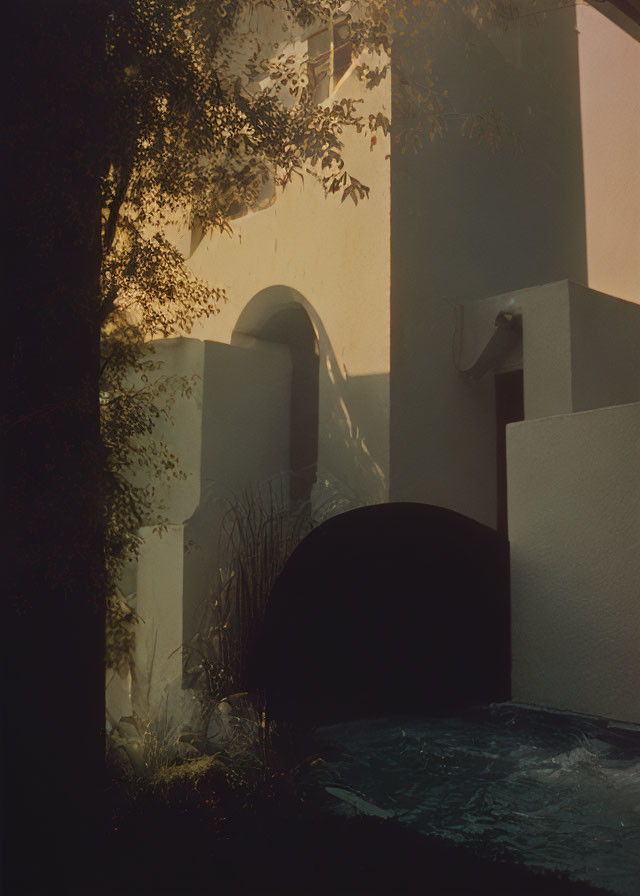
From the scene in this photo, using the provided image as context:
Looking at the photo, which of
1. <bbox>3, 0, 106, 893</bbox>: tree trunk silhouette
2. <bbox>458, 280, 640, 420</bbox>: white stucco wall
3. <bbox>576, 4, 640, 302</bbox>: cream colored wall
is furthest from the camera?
<bbox>576, 4, 640, 302</bbox>: cream colored wall

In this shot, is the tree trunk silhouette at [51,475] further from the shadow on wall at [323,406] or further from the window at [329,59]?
the window at [329,59]

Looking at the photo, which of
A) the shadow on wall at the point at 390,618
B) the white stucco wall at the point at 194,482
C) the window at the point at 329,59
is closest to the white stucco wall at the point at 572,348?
the shadow on wall at the point at 390,618

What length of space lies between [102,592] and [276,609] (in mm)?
2582

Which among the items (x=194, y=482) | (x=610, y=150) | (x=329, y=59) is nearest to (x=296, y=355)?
(x=194, y=482)

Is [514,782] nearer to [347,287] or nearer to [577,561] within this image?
[577,561]

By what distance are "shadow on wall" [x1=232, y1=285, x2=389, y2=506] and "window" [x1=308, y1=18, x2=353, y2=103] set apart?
2.07m

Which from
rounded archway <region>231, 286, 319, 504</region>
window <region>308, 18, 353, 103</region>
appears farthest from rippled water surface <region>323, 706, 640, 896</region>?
window <region>308, 18, 353, 103</region>

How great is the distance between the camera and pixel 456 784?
15.1 feet

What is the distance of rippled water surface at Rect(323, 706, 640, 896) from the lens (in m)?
3.64

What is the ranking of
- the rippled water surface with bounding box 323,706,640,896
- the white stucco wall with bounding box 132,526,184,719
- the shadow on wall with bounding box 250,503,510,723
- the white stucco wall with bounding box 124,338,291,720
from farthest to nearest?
the white stucco wall with bounding box 124,338,291,720 < the white stucco wall with bounding box 132,526,184,719 < the shadow on wall with bounding box 250,503,510,723 < the rippled water surface with bounding box 323,706,640,896

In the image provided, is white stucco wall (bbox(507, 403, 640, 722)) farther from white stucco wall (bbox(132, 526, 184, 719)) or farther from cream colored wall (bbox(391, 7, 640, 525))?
white stucco wall (bbox(132, 526, 184, 719))

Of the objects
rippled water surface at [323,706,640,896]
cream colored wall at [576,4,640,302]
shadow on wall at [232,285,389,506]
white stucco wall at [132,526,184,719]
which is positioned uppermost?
cream colored wall at [576,4,640,302]

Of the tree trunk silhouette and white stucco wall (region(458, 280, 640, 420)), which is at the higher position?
white stucco wall (region(458, 280, 640, 420))

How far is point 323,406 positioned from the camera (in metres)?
8.77
